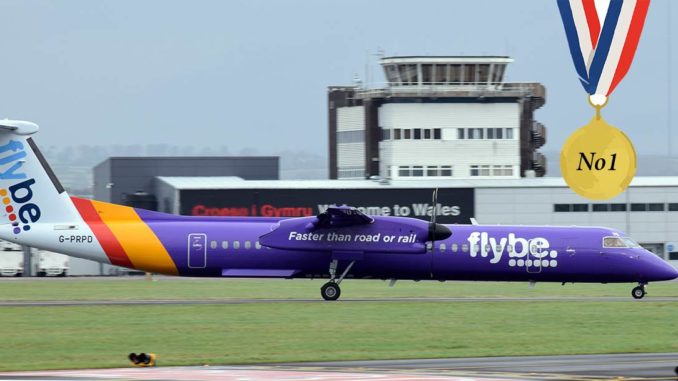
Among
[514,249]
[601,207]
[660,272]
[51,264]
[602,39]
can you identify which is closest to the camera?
[602,39]

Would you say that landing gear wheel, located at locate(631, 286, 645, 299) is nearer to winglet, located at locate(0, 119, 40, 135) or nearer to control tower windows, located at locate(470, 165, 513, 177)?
winglet, located at locate(0, 119, 40, 135)

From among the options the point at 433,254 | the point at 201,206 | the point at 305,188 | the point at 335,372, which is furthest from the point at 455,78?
the point at 335,372

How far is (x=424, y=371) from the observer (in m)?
17.8

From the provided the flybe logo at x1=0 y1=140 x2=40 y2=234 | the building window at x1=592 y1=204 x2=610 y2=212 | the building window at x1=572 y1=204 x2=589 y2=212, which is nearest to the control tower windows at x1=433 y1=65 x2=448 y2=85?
the building window at x1=572 y1=204 x2=589 y2=212

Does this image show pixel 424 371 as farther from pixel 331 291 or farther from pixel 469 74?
pixel 469 74

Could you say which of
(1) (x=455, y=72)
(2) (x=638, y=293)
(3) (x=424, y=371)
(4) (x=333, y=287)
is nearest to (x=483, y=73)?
(1) (x=455, y=72)

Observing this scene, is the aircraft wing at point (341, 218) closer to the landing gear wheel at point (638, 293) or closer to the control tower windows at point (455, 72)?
the landing gear wheel at point (638, 293)

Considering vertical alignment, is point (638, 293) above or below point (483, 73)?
below

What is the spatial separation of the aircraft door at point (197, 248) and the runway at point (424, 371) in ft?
45.7

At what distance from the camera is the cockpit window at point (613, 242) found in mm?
34094

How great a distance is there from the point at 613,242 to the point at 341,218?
8671mm

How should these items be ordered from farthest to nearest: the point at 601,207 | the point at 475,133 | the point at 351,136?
the point at 351,136 < the point at 475,133 < the point at 601,207

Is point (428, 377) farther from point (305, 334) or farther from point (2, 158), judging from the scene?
point (2, 158)

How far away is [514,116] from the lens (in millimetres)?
72375
